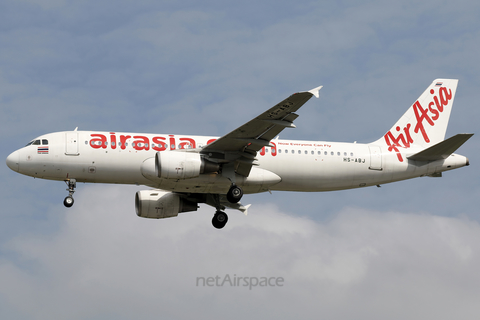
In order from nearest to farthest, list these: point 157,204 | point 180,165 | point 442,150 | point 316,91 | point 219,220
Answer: point 316,91
point 180,165
point 442,150
point 219,220
point 157,204

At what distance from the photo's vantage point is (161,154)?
37.7m

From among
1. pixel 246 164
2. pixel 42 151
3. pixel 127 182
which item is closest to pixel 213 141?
pixel 246 164

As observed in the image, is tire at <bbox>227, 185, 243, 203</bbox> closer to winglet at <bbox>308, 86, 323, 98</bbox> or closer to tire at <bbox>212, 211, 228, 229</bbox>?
tire at <bbox>212, 211, 228, 229</bbox>

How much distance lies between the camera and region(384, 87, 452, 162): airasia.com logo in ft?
147

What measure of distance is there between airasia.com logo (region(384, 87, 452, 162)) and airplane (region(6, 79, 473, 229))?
138mm

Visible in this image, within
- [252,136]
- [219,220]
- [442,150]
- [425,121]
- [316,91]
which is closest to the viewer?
[316,91]

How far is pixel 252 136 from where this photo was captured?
123 feet

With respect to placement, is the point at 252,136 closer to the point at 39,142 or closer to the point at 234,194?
the point at 234,194

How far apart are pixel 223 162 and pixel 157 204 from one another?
7.36 meters

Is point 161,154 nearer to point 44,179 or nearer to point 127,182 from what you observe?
point 127,182

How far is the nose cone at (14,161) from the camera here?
39062mm

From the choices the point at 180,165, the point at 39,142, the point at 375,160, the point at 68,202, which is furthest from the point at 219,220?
the point at 39,142

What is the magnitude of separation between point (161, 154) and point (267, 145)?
5703mm

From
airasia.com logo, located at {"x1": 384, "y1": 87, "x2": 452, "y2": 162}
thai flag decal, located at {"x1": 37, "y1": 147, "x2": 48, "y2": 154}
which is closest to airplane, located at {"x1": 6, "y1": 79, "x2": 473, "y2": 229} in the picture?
thai flag decal, located at {"x1": 37, "y1": 147, "x2": 48, "y2": 154}
